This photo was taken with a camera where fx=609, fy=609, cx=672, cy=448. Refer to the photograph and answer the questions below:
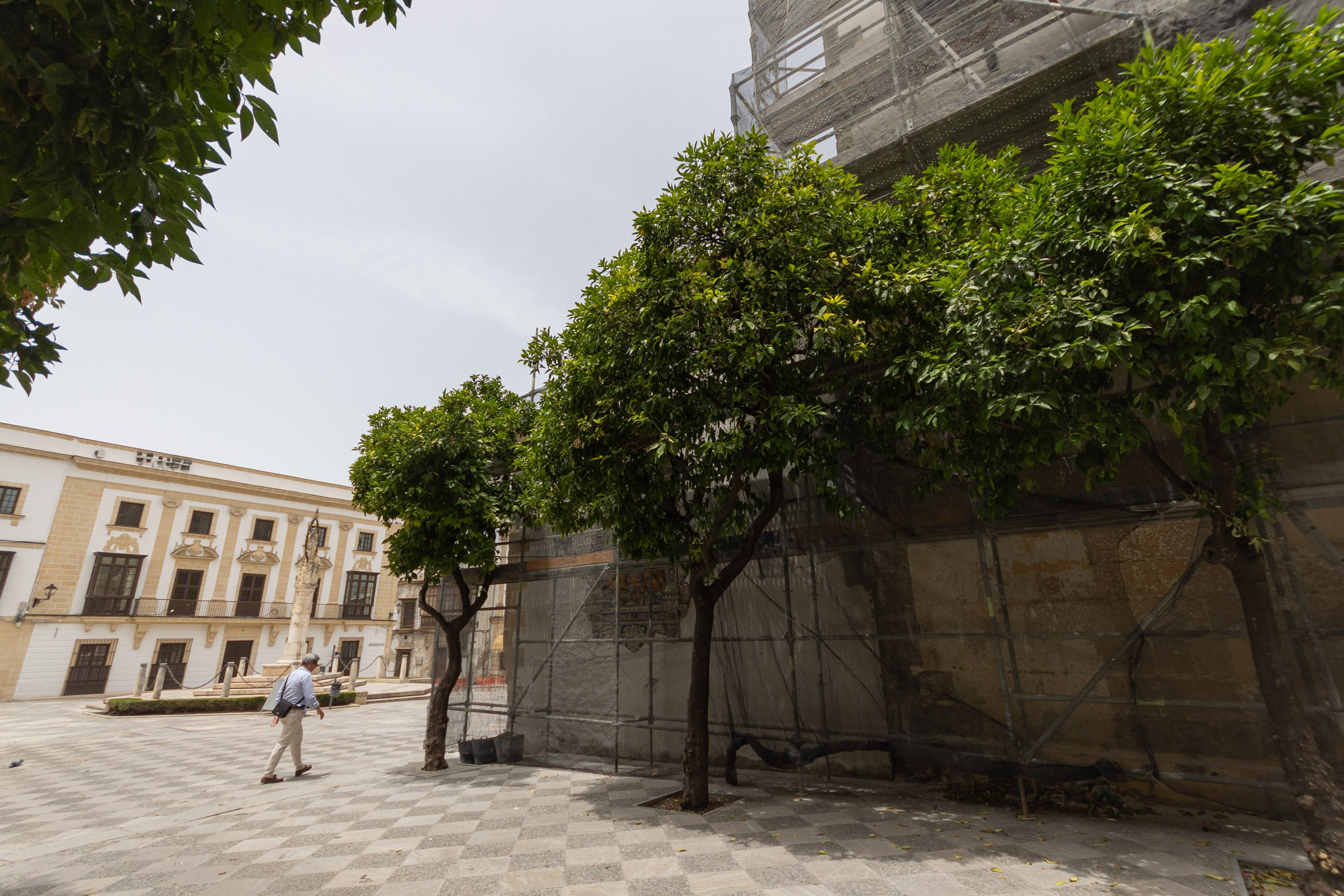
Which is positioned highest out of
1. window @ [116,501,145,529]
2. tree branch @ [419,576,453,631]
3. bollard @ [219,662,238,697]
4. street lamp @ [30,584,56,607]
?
window @ [116,501,145,529]

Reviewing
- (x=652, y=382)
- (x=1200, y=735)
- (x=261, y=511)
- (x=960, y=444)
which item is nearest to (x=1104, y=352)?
(x=960, y=444)

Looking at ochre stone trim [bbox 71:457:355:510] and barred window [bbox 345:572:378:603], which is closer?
ochre stone trim [bbox 71:457:355:510]

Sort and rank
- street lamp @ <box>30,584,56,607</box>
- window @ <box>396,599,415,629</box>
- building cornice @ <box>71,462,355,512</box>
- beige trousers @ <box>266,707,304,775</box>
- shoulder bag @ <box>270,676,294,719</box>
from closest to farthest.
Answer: shoulder bag @ <box>270,676,294,719</box> < beige trousers @ <box>266,707,304,775</box> < street lamp @ <box>30,584,56,607</box> < building cornice @ <box>71,462,355,512</box> < window @ <box>396,599,415,629</box>

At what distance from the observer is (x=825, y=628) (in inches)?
308

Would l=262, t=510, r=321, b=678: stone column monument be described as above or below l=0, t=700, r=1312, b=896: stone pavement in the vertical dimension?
above

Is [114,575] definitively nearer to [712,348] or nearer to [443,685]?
[443,685]

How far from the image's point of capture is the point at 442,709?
29.7 feet

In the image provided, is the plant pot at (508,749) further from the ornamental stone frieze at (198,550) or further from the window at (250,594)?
the ornamental stone frieze at (198,550)

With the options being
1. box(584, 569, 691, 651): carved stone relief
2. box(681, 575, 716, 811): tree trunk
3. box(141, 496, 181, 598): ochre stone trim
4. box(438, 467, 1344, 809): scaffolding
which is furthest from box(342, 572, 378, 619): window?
box(681, 575, 716, 811): tree trunk

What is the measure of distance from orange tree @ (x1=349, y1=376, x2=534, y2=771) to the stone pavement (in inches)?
84.0

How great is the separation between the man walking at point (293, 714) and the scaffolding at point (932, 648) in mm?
2763

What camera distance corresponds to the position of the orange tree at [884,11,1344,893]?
12.6ft

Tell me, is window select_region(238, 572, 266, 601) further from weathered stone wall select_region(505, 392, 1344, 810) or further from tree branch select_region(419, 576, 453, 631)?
weathered stone wall select_region(505, 392, 1344, 810)

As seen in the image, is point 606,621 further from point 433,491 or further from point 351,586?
point 351,586
